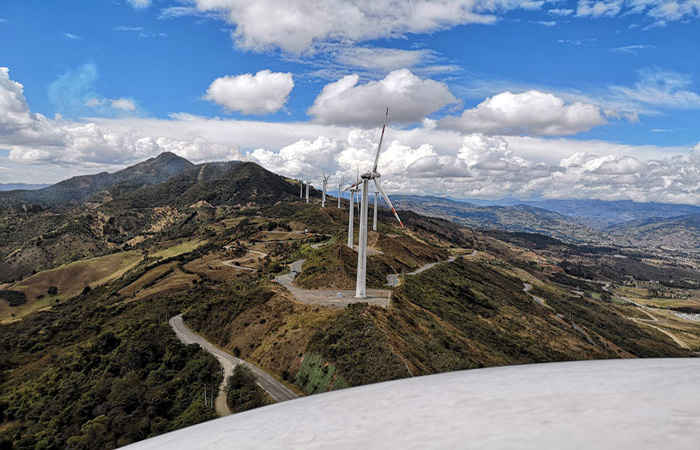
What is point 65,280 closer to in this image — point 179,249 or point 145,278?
point 179,249

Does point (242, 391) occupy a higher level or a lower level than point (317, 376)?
lower

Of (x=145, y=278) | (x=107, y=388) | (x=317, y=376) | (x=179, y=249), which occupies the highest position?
(x=317, y=376)

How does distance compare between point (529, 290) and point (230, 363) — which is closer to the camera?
point (230, 363)

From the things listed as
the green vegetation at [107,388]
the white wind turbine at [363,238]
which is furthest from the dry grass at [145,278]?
the white wind turbine at [363,238]

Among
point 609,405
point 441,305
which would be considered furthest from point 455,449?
point 441,305

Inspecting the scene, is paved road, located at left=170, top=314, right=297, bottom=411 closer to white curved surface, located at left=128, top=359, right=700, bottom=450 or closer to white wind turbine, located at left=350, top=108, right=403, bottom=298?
white wind turbine, located at left=350, top=108, right=403, bottom=298

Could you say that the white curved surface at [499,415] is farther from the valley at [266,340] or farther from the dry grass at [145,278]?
the dry grass at [145,278]

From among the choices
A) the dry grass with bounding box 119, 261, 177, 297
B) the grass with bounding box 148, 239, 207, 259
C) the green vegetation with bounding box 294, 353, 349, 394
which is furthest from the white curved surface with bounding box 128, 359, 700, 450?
the grass with bounding box 148, 239, 207, 259

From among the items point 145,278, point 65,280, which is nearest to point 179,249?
point 65,280
